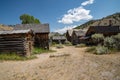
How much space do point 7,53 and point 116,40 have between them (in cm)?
1499

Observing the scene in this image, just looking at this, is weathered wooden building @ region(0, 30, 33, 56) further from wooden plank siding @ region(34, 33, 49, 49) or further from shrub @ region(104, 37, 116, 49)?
shrub @ region(104, 37, 116, 49)

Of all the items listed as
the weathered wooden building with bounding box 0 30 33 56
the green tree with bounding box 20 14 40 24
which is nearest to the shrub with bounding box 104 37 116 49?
the weathered wooden building with bounding box 0 30 33 56

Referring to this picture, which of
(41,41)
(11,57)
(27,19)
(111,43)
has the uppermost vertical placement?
(27,19)

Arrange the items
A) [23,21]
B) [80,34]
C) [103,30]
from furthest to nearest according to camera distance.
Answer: [23,21] < [80,34] < [103,30]

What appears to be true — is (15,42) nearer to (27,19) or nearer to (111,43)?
(111,43)

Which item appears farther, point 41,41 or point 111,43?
point 41,41

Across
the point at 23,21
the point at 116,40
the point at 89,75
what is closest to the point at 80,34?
the point at 23,21

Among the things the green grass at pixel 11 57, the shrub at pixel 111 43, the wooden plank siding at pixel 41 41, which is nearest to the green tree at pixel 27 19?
the wooden plank siding at pixel 41 41

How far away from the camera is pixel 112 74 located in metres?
9.23

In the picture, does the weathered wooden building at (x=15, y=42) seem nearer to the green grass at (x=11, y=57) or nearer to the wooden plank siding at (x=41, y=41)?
the green grass at (x=11, y=57)

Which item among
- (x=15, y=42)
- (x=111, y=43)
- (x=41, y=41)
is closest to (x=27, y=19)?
(x=41, y=41)

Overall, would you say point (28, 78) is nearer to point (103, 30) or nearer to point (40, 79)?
point (40, 79)

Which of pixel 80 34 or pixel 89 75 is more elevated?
pixel 80 34

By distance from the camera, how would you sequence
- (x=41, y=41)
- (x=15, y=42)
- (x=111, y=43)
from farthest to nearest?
(x=41, y=41) → (x=111, y=43) → (x=15, y=42)
